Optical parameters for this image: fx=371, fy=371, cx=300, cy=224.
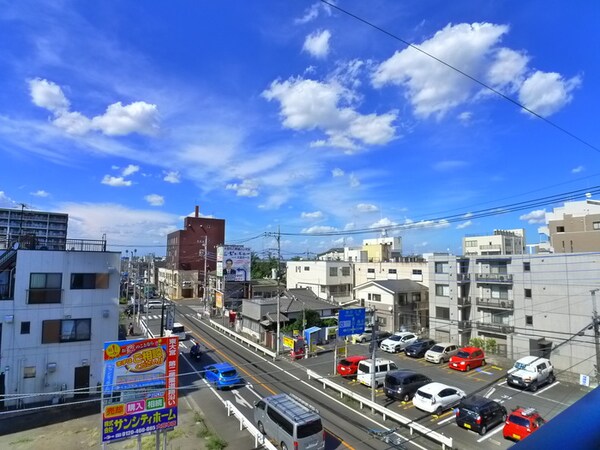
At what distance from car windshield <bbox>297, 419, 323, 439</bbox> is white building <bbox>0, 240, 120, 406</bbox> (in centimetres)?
1278

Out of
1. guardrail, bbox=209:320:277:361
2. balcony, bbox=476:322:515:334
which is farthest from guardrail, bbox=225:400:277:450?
balcony, bbox=476:322:515:334

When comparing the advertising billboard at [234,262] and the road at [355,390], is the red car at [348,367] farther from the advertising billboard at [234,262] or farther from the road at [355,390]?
the advertising billboard at [234,262]

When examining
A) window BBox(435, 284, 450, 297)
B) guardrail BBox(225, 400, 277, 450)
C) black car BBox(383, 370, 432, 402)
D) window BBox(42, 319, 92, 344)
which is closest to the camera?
guardrail BBox(225, 400, 277, 450)

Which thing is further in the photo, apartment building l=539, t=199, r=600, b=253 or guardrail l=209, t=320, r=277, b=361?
apartment building l=539, t=199, r=600, b=253

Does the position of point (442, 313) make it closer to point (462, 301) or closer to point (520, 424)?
point (462, 301)

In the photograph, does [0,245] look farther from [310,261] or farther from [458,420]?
[310,261]

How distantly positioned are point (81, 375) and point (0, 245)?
11.8 m

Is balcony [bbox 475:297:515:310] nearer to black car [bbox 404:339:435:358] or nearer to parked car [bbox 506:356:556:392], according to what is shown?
black car [bbox 404:339:435:358]

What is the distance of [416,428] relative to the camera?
1773 cm

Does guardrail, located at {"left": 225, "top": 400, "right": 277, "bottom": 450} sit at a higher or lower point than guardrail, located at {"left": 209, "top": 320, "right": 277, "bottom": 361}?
higher

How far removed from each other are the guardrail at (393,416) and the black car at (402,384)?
1809mm

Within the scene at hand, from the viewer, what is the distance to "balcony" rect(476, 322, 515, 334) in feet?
110

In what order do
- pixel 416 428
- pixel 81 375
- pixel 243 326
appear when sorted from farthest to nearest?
pixel 243 326, pixel 81 375, pixel 416 428

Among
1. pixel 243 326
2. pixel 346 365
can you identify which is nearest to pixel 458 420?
pixel 346 365
